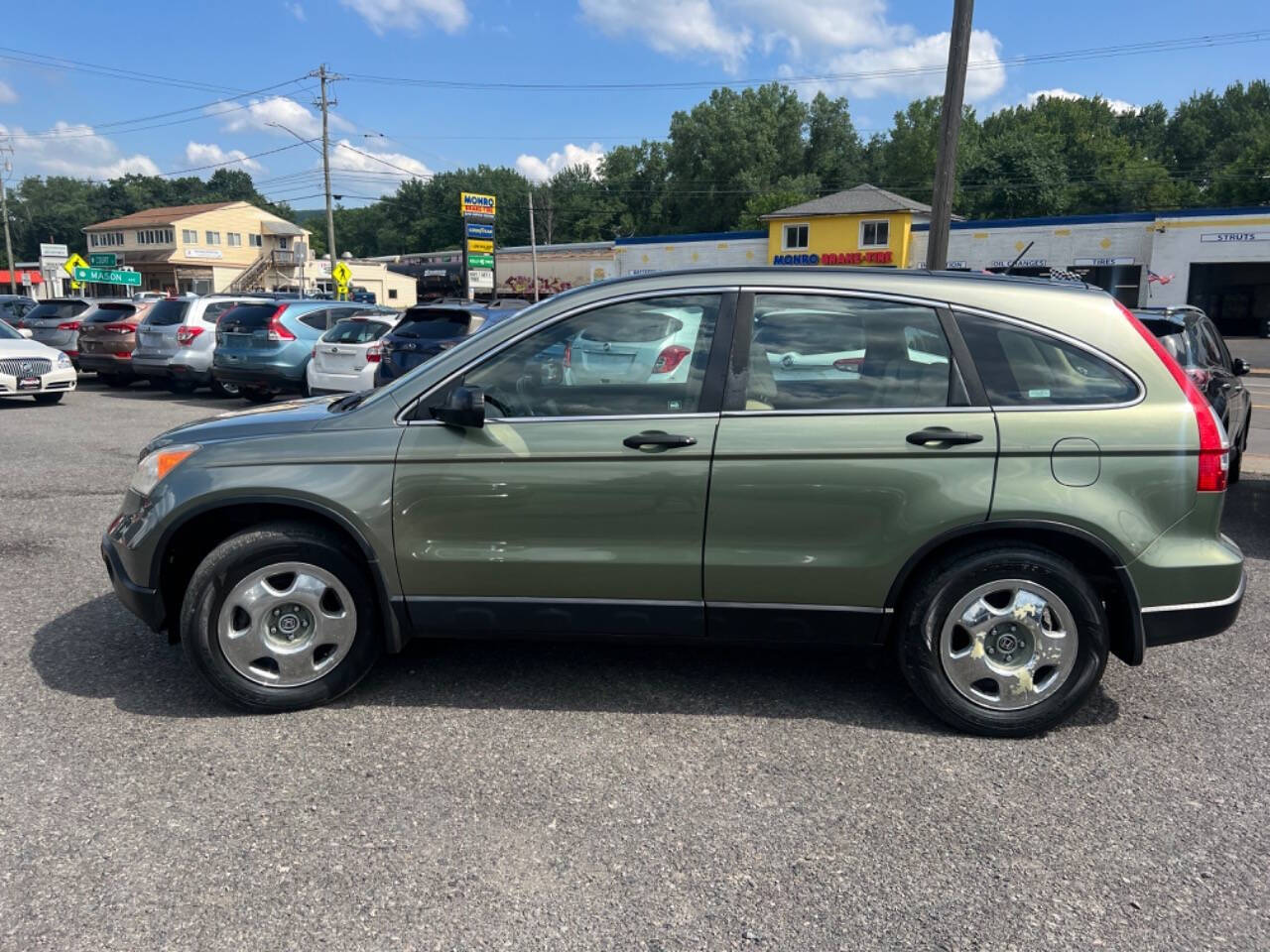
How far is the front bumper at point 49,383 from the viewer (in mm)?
14039

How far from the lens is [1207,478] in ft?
11.5

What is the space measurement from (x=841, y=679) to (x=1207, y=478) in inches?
66.3

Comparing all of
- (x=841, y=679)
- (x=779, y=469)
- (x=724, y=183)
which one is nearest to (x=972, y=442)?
(x=779, y=469)

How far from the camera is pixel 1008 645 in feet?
11.9

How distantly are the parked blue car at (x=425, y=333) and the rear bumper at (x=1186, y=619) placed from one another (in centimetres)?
936

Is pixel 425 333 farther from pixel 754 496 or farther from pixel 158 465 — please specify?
pixel 754 496

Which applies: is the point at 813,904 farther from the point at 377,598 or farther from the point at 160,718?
the point at 160,718

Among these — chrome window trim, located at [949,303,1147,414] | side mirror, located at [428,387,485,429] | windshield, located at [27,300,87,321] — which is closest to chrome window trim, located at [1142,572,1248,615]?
chrome window trim, located at [949,303,1147,414]

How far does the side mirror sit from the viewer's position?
3.59m

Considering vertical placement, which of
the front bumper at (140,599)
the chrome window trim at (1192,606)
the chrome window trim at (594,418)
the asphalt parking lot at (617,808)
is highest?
the chrome window trim at (594,418)

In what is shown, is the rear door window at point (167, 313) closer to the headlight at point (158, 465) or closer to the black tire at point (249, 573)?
the headlight at point (158, 465)

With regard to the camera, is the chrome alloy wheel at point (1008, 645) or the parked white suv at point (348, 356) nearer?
the chrome alloy wheel at point (1008, 645)

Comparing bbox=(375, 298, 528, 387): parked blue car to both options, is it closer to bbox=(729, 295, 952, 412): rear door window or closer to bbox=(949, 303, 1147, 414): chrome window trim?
bbox=(729, 295, 952, 412): rear door window

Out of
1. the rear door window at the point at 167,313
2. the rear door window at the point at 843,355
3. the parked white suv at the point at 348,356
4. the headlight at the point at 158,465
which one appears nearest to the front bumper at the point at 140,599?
the headlight at the point at 158,465
